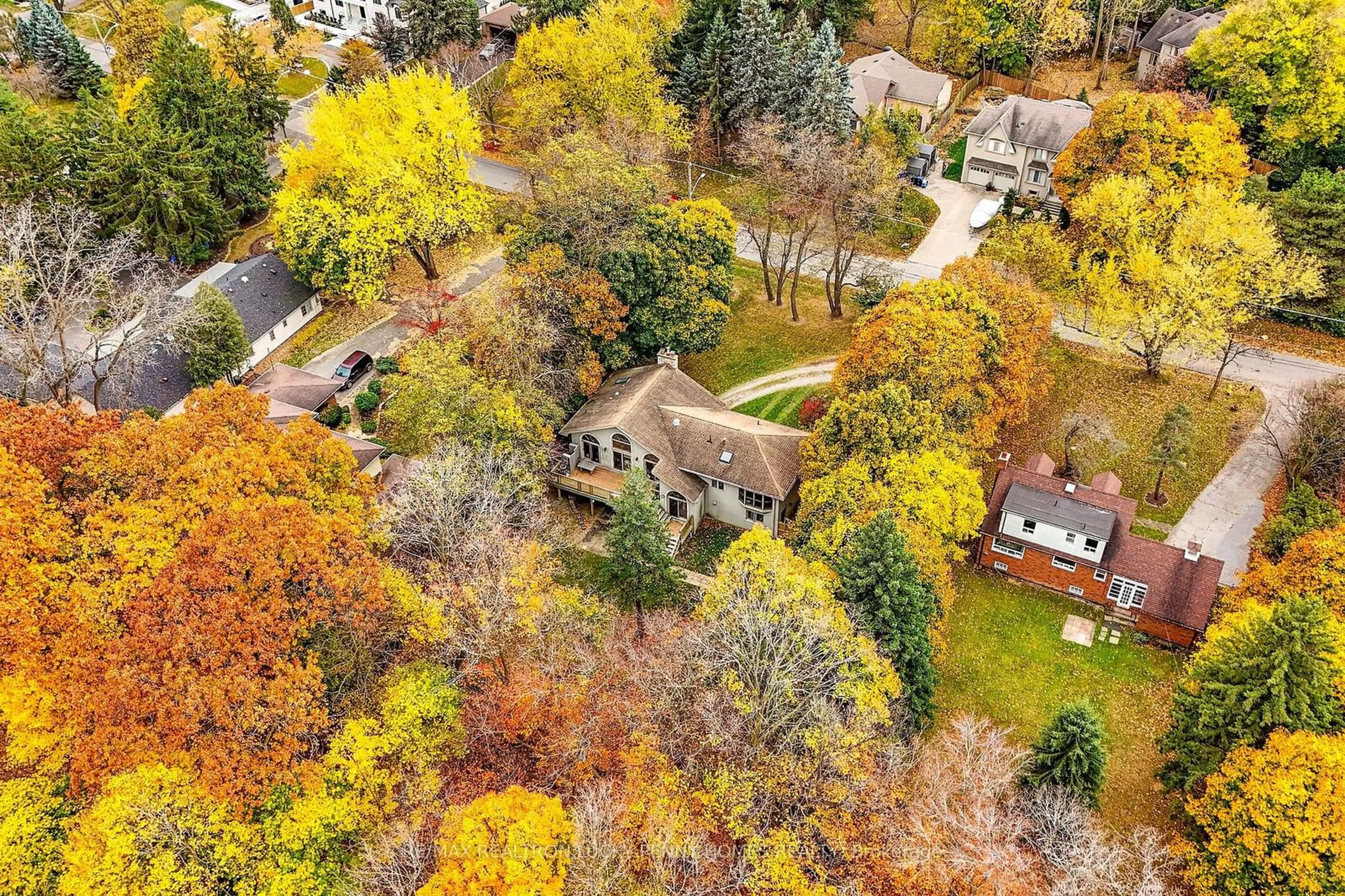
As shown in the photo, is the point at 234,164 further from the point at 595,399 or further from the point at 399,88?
the point at 595,399

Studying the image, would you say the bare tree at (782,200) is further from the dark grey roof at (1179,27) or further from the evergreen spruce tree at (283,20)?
the evergreen spruce tree at (283,20)

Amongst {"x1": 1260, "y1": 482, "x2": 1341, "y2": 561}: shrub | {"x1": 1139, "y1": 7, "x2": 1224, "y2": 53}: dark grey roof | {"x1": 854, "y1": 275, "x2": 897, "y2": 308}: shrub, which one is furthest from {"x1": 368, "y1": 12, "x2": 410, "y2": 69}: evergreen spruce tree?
{"x1": 1260, "y1": 482, "x2": 1341, "y2": 561}: shrub

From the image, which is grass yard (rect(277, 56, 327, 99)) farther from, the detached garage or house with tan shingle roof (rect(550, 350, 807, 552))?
the detached garage

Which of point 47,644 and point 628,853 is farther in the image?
point 47,644

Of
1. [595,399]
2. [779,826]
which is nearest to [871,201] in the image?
[595,399]

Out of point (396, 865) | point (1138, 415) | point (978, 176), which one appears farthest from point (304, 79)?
point (396, 865)
